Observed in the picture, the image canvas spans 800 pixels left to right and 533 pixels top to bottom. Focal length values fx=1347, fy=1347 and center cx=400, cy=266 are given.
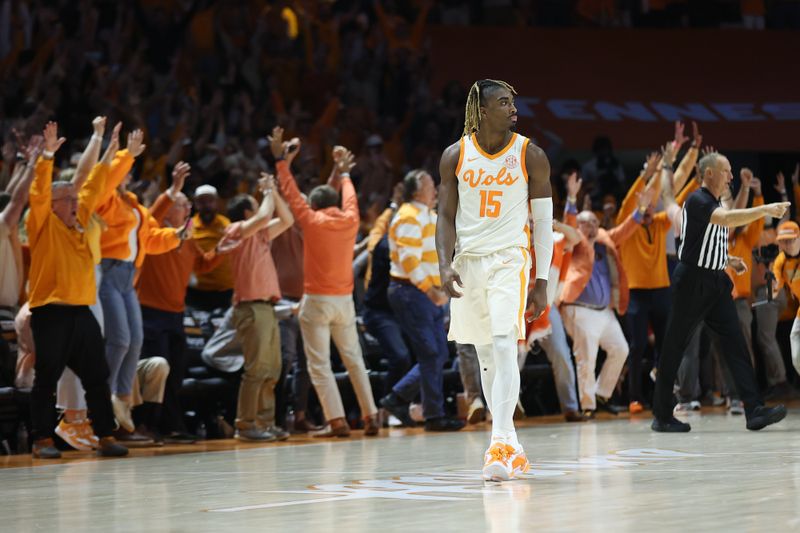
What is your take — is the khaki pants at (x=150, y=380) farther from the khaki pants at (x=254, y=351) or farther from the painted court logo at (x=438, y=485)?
the painted court logo at (x=438, y=485)

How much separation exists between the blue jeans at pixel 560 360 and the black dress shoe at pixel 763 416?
252 centimetres

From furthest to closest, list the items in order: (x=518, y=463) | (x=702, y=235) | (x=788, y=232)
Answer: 1. (x=788, y=232)
2. (x=702, y=235)
3. (x=518, y=463)

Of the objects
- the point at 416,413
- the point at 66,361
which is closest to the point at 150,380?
the point at 66,361

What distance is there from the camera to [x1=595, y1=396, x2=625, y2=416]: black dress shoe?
41.9 ft

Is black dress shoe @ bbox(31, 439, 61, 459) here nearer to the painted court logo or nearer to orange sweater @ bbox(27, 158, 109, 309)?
orange sweater @ bbox(27, 158, 109, 309)

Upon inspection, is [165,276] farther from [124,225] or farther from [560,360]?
[560,360]

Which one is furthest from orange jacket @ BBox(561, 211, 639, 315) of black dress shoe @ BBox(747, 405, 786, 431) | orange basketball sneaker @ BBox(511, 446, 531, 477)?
orange basketball sneaker @ BBox(511, 446, 531, 477)

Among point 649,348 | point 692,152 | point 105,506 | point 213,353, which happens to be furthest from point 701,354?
point 105,506

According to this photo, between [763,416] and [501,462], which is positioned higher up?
[763,416]

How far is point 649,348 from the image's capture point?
1398 cm

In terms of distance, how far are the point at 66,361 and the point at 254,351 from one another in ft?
5.95

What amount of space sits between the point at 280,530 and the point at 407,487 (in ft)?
5.19

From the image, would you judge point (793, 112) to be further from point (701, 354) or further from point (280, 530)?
point (280, 530)

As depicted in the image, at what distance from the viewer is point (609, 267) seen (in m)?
12.6
